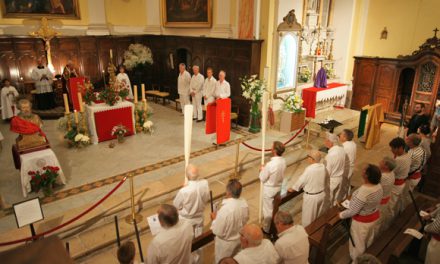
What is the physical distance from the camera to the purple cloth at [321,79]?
12281 mm

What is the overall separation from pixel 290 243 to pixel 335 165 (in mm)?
2703

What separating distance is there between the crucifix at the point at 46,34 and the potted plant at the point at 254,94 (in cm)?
726

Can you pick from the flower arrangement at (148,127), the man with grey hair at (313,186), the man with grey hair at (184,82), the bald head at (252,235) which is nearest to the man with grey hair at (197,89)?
the man with grey hair at (184,82)

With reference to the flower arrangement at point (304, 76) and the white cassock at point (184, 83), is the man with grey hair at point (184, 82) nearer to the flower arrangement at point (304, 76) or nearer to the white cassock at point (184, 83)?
the white cassock at point (184, 83)

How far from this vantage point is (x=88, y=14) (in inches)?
506

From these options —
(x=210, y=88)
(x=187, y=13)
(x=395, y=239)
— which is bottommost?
(x=395, y=239)

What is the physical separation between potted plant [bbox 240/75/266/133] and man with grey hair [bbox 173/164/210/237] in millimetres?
5298

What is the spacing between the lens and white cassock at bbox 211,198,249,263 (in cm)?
389

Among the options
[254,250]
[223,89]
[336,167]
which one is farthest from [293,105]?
[254,250]

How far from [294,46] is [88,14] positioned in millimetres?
8245

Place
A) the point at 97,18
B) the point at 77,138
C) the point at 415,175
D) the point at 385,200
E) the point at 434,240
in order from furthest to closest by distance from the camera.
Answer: the point at 97,18, the point at 77,138, the point at 415,175, the point at 385,200, the point at 434,240

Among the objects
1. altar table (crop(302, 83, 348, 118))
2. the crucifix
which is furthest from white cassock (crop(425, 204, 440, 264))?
the crucifix

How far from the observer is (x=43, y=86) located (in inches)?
430

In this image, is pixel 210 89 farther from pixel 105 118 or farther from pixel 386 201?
pixel 386 201
